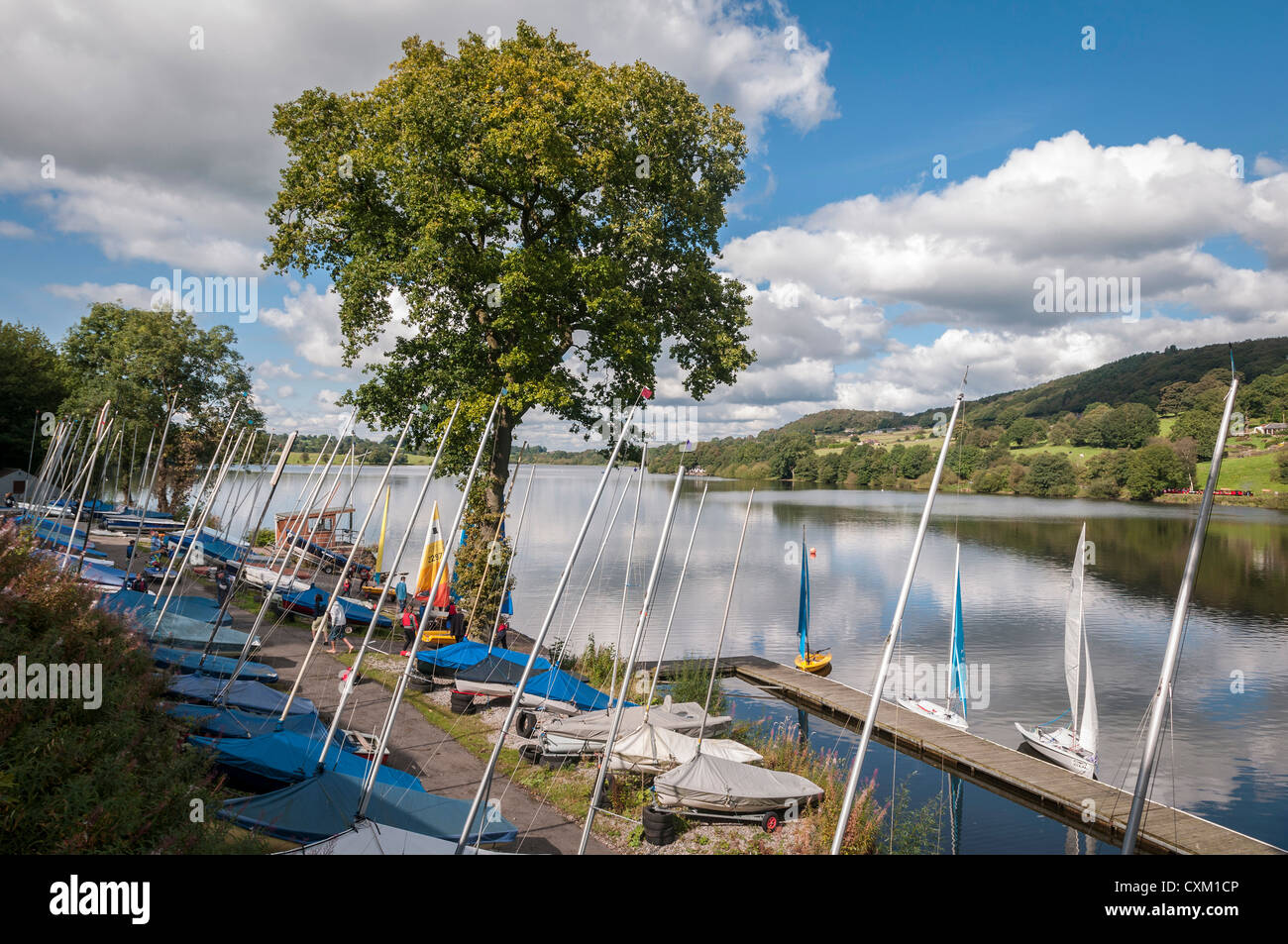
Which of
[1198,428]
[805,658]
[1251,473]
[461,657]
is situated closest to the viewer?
[461,657]

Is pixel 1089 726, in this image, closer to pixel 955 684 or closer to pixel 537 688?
pixel 955 684

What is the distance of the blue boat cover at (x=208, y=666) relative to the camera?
18.0 m

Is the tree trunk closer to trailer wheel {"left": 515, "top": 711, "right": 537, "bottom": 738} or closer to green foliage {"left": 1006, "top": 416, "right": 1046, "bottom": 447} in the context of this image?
trailer wheel {"left": 515, "top": 711, "right": 537, "bottom": 738}

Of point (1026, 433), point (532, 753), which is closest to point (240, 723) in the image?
point (532, 753)

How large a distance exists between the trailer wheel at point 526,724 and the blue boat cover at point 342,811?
671 centimetres

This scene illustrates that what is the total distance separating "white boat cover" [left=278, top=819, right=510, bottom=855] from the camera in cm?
999

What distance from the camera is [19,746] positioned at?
22.5 feet

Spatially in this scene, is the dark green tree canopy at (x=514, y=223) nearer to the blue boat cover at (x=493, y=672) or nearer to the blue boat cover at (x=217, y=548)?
the blue boat cover at (x=493, y=672)

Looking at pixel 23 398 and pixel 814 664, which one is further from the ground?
pixel 23 398

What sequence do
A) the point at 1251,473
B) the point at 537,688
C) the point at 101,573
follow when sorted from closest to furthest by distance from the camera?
the point at 537,688
the point at 101,573
the point at 1251,473

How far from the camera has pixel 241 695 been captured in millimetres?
16469

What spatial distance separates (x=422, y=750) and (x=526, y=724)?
3.08 meters

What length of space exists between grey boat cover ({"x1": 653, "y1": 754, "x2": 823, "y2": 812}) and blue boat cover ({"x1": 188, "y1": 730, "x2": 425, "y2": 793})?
5363 millimetres

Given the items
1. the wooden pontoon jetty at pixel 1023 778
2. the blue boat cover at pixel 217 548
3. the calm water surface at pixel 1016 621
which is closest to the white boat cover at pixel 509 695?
the calm water surface at pixel 1016 621
